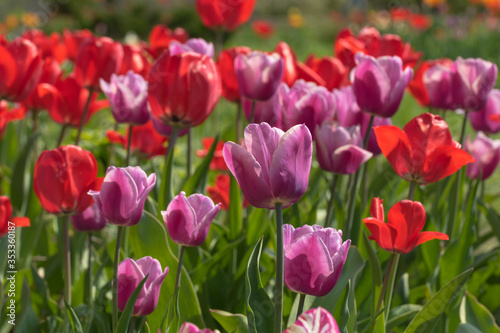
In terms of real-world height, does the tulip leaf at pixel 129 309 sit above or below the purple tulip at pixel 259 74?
below

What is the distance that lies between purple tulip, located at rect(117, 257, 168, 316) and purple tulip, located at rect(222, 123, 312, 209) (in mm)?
256

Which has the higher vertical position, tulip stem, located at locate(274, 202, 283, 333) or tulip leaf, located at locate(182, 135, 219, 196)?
tulip stem, located at locate(274, 202, 283, 333)

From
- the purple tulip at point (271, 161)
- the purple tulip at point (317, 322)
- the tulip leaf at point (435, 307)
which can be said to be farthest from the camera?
the tulip leaf at point (435, 307)

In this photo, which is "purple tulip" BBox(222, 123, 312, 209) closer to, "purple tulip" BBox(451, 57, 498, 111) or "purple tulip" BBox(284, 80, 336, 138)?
"purple tulip" BBox(284, 80, 336, 138)

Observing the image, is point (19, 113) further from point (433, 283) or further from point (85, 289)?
point (433, 283)

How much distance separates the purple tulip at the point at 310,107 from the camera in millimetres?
1405

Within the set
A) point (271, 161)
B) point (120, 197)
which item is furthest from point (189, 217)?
point (271, 161)

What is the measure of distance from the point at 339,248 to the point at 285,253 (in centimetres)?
8

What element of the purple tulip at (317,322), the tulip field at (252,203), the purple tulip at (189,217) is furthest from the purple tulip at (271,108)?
the purple tulip at (317,322)

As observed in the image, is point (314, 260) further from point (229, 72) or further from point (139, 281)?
point (229, 72)

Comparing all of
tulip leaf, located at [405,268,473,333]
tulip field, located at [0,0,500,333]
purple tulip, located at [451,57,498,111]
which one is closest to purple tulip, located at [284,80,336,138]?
tulip field, located at [0,0,500,333]

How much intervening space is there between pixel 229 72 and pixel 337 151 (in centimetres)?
63

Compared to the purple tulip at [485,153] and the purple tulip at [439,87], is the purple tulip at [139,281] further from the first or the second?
the purple tulip at [485,153]

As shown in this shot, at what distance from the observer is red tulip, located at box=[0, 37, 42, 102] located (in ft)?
5.37
